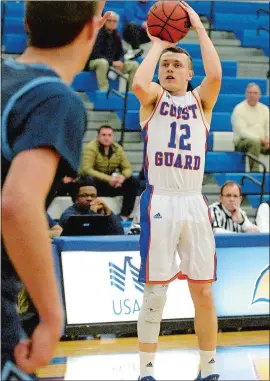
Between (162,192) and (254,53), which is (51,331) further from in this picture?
(254,53)

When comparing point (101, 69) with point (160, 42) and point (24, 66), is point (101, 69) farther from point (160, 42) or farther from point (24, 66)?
point (24, 66)

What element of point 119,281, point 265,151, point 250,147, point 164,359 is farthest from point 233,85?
point 164,359

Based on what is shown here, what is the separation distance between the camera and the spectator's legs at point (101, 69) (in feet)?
32.6

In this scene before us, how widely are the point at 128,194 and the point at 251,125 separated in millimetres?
2241

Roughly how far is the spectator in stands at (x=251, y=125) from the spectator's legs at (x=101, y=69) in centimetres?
169

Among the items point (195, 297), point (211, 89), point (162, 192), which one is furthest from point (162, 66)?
point (195, 297)

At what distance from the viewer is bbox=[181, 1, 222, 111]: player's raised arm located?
12.6 ft

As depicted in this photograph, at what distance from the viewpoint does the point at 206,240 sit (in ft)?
14.5

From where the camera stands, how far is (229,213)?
708 centimetres

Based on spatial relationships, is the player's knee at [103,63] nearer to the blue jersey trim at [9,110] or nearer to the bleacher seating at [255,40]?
the bleacher seating at [255,40]

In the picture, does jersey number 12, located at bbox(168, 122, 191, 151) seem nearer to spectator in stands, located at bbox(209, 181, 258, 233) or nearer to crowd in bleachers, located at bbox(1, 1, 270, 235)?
spectator in stands, located at bbox(209, 181, 258, 233)

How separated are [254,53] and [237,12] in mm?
862

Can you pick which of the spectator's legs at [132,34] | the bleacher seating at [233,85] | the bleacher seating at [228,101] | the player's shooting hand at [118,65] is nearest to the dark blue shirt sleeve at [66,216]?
the player's shooting hand at [118,65]

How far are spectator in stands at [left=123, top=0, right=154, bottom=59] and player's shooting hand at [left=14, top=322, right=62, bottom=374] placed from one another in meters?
8.85
